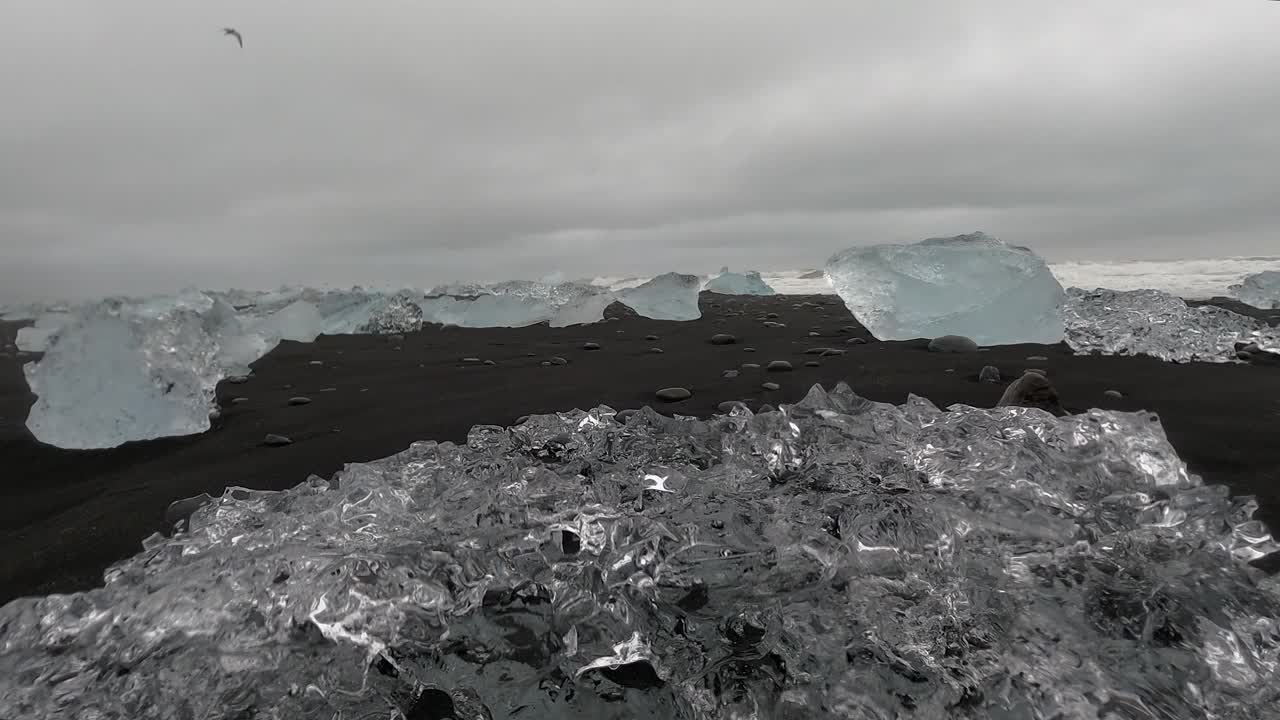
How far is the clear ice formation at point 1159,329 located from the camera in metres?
4.45

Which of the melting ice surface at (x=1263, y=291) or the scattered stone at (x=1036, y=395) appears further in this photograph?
the melting ice surface at (x=1263, y=291)

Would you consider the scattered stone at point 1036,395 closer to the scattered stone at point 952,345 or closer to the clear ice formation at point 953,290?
the scattered stone at point 952,345

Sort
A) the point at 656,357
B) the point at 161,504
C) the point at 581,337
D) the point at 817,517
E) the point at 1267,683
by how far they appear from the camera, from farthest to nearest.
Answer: the point at 581,337, the point at 656,357, the point at 161,504, the point at 817,517, the point at 1267,683

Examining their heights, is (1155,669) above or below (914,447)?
below

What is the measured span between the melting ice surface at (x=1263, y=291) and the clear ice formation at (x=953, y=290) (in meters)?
7.37

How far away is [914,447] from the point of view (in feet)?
6.76

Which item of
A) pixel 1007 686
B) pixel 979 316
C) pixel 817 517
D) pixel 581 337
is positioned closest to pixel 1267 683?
pixel 1007 686

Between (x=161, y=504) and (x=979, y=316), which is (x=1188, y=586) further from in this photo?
(x=979, y=316)

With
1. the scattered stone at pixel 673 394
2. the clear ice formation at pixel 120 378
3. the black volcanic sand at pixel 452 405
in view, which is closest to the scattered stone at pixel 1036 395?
the black volcanic sand at pixel 452 405

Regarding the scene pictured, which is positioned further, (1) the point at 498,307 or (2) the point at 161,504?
(1) the point at 498,307

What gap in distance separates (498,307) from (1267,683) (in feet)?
30.3

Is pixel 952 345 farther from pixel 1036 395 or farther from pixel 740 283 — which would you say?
pixel 740 283

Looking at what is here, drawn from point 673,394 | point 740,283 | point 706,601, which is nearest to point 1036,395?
point 673,394

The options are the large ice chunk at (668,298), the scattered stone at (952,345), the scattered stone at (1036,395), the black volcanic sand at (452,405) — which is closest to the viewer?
the black volcanic sand at (452,405)
